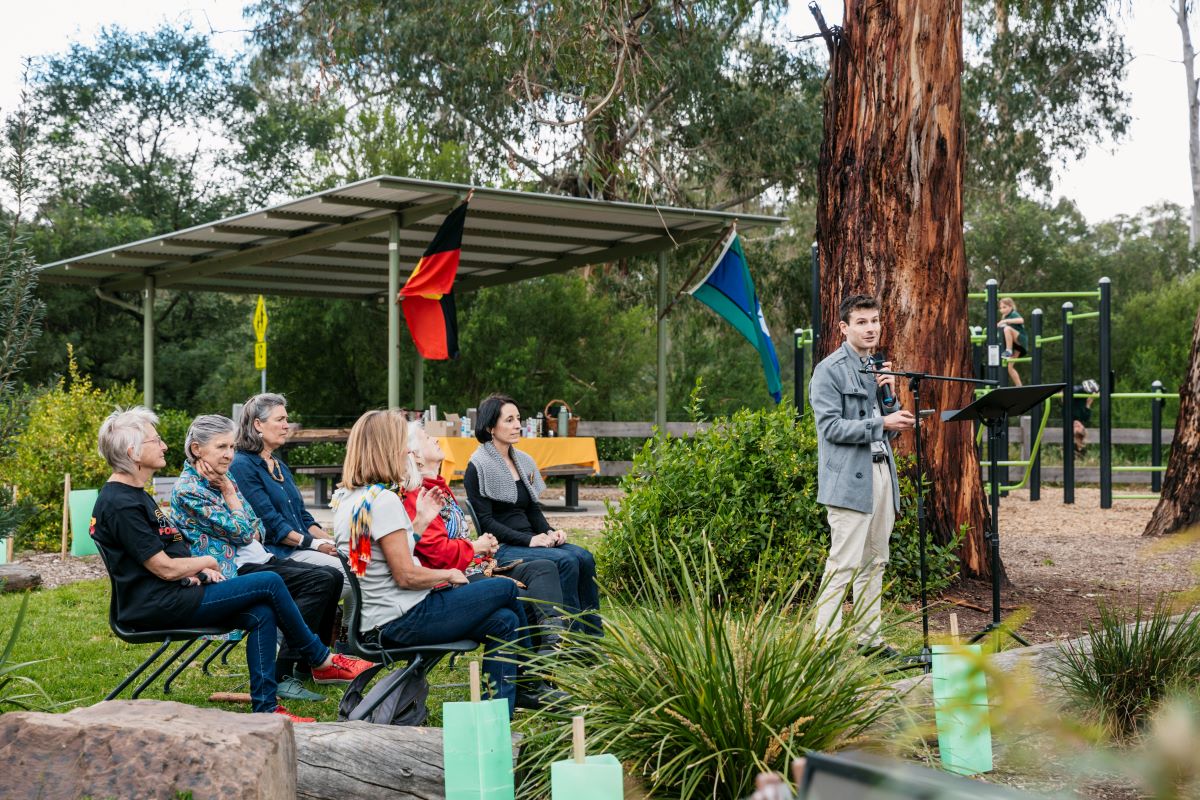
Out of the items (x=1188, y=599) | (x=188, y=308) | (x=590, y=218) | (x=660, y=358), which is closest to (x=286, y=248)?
(x=590, y=218)

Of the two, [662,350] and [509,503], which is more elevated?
[662,350]

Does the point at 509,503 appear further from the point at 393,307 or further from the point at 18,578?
the point at 393,307

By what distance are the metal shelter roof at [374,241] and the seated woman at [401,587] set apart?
6050 mm

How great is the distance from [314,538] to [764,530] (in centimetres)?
255

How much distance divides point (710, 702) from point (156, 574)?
2364mm

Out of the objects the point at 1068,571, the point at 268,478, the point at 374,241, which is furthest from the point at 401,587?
the point at 374,241

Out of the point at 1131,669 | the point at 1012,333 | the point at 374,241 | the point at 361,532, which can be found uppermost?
the point at 374,241

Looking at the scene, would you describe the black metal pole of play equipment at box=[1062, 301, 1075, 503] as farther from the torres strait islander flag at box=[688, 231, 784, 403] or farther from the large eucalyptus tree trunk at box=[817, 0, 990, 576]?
the large eucalyptus tree trunk at box=[817, 0, 990, 576]


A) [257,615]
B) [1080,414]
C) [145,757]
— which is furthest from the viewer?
[1080,414]

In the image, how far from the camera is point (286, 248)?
13.7 metres

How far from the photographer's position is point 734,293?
13.2m

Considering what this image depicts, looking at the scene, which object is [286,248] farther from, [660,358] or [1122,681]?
[1122,681]

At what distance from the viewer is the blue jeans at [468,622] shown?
462 centimetres

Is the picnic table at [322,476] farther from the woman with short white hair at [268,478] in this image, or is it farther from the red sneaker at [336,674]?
the red sneaker at [336,674]
